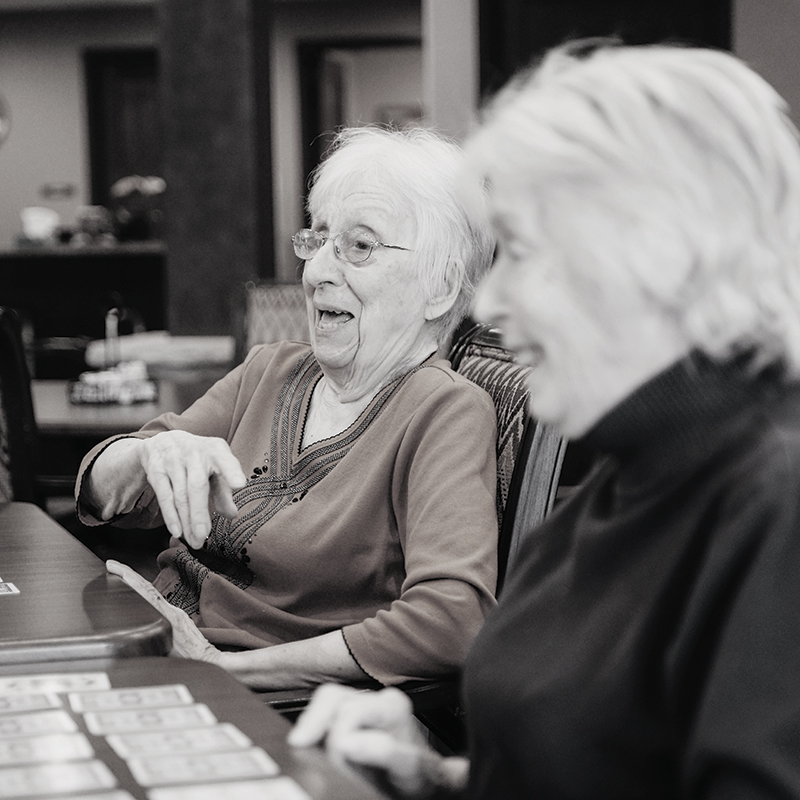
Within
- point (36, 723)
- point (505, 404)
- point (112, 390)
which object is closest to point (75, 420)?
point (112, 390)

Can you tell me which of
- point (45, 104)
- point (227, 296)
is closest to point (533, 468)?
point (227, 296)

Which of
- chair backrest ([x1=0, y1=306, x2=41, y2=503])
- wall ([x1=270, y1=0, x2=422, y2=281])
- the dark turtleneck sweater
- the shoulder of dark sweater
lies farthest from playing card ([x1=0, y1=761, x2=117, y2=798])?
wall ([x1=270, y1=0, x2=422, y2=281])

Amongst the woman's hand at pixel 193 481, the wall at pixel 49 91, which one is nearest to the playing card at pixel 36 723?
the woman's hand at pixel 193 481

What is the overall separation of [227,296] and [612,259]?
5.14 m

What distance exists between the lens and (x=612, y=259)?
0.79 m

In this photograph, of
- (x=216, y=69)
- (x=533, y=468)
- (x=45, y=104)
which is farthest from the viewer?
(x=45, y=104)

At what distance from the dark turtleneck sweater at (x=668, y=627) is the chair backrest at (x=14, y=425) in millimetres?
1618

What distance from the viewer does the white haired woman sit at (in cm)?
74

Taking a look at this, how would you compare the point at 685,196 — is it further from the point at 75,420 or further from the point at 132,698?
the point at 75,420

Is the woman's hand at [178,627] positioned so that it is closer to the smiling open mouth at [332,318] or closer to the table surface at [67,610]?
the table surface at [67,610]

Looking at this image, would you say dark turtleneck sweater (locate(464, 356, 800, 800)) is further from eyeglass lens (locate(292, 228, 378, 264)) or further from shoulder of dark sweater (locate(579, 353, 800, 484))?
eyeglass lens (locate(292, 228, 378, 264))

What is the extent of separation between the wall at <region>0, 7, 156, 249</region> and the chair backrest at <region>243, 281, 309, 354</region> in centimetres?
716

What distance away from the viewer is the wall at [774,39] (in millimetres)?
6082

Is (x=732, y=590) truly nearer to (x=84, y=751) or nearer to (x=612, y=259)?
(x=612, y=259)
